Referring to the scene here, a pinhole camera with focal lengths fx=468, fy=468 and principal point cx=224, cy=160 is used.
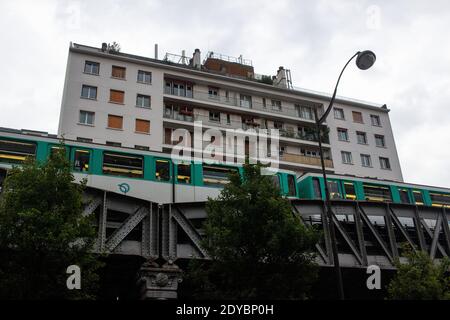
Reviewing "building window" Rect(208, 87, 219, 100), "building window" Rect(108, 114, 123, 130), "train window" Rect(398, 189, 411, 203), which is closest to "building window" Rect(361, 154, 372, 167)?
"train window" Rect(398, 189, 411, 203)

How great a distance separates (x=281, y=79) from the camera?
48.6 meters

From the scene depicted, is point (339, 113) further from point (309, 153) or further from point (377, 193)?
point (377, 193)

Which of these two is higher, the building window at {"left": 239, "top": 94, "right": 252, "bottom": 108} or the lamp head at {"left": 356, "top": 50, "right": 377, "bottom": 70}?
the building window at {"left": 239, "top": 94, "right": 252, "bottom": 108}

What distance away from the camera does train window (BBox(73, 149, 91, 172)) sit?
22.8 meters

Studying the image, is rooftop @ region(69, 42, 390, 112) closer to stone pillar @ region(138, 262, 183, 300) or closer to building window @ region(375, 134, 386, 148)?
building window @ region(375, 134, 386, 148)

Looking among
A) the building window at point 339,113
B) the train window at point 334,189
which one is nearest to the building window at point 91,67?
the train window at point 334,189

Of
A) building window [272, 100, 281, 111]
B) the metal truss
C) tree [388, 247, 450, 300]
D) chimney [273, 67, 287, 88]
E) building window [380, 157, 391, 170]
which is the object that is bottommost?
tree [388, 247, 450, 300]

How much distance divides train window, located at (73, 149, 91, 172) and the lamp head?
1405 cm

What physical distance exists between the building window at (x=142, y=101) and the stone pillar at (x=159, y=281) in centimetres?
2157

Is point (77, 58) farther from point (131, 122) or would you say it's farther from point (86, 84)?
point (131, 122)

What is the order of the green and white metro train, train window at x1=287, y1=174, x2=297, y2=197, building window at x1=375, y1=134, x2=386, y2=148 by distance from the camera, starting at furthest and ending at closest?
building window at x1=375, y1=134, x2=386, y2=148 < train window at x1=287, y1=174, x2=297, y2=197 < the green and white metro train

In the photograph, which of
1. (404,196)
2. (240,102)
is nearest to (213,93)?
(240,102)

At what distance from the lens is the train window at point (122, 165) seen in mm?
23312
